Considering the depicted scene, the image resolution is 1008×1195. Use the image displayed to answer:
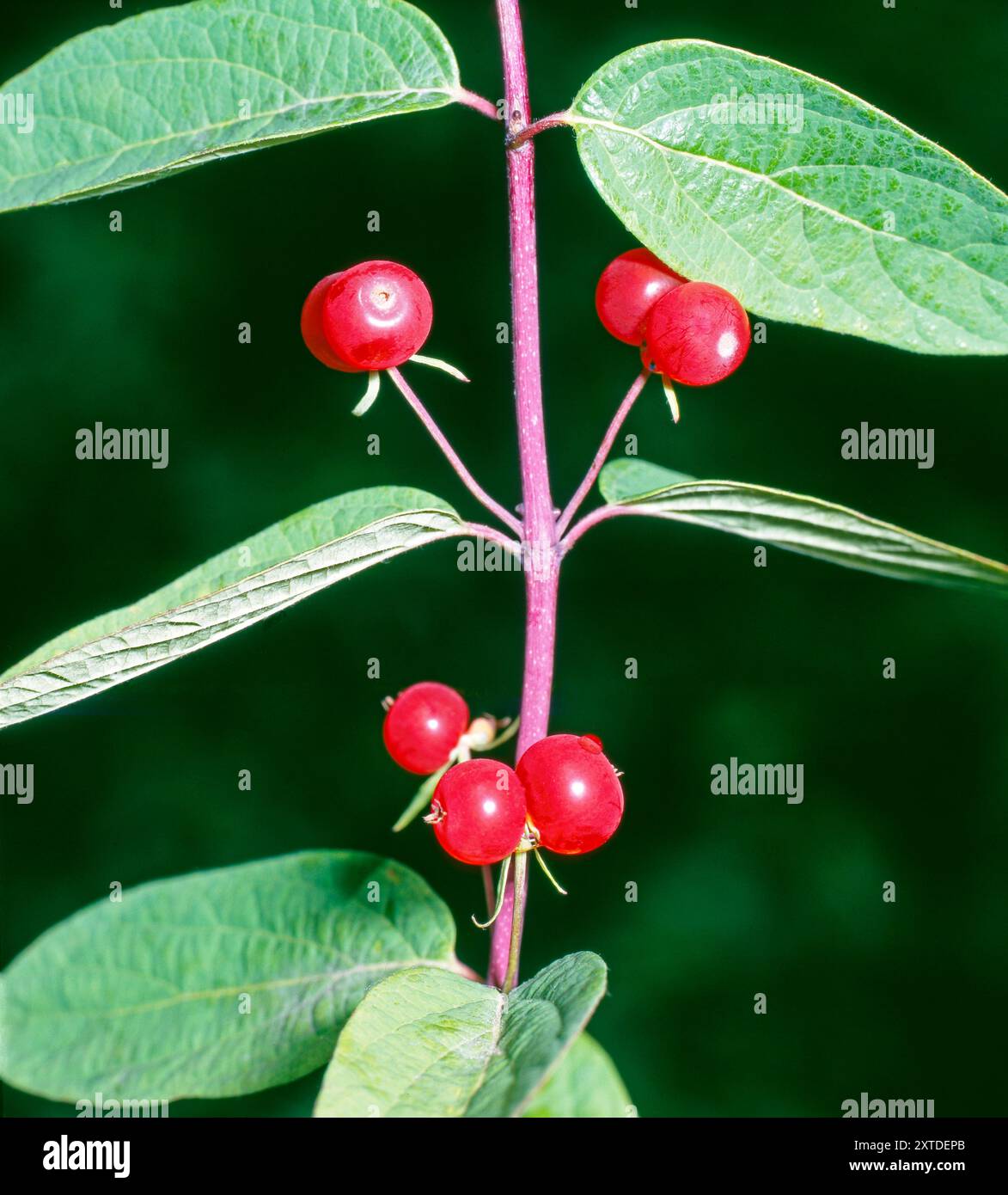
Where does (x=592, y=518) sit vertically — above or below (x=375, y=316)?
below

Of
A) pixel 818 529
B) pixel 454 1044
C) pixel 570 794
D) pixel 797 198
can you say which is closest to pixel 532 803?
pixel 570 794

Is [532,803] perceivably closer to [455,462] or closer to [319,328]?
[455,462]

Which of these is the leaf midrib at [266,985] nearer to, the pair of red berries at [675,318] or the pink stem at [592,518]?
the pink stem at [592,518]

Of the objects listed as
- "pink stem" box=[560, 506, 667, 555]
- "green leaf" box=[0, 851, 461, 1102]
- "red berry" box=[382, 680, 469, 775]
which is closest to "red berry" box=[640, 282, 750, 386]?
"pink stem" box=[560, 506, 667, 555]

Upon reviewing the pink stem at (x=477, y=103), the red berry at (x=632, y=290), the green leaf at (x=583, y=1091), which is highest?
the pink stem at (x=477, y=103)

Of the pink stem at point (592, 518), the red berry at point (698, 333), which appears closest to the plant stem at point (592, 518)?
the pink stem at point (592, 518)
